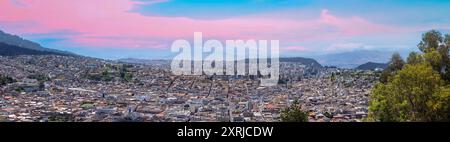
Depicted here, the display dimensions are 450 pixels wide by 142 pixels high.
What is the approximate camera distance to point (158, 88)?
92.7 ft

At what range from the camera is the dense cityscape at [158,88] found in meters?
19.0

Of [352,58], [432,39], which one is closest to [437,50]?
[432,39]

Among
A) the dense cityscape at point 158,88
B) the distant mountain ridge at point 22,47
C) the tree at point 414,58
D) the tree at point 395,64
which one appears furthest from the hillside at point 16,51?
the tree at point 414,58

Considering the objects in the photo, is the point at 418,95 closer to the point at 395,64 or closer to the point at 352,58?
the point at 395,64

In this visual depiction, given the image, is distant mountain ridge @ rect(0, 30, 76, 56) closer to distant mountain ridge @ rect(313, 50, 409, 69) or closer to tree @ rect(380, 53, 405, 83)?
distant mountain ridge @ rect(313, 50, 409, 69)

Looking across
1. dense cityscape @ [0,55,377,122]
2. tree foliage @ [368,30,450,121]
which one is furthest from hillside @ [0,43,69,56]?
tree foliage @ [368,30,450,121]

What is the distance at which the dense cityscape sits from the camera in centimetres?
1900

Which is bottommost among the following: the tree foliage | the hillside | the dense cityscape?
the dense cityscape

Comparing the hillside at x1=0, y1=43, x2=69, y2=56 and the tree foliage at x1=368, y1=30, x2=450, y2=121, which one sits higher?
the hillside at x1=0, y1=43, x2=69, y2=56

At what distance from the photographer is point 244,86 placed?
90.5 ft

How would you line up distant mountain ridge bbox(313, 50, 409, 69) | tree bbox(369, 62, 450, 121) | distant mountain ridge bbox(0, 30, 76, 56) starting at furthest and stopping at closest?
distant mountain ridge bbox(0, 30, 76, 56)
distant mountain ridge bbox(313, 50, 409, 69)
tree bbox(369, 62, 450, 121)

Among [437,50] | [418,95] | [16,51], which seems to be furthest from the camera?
[16,51]
